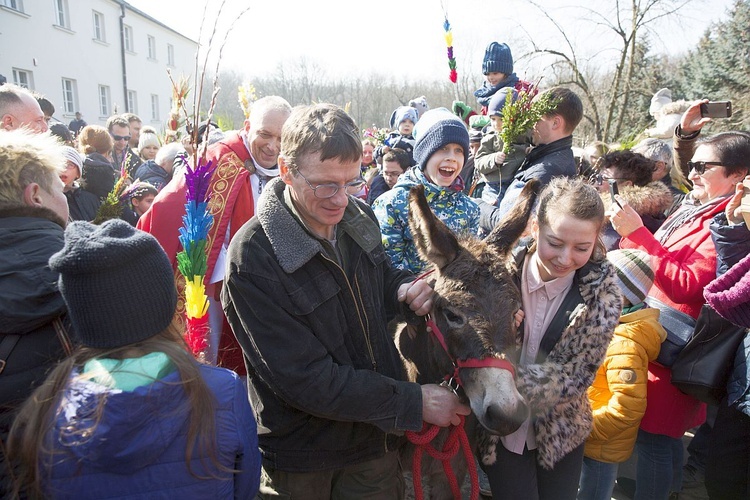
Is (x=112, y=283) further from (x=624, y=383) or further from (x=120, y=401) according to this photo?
(x=624, y=383)

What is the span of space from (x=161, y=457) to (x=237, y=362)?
176cm

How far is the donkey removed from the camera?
6.47ft

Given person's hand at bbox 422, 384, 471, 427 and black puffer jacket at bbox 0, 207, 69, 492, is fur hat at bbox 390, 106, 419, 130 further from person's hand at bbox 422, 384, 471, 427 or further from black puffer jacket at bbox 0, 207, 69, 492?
black puffer jacket at bbox 0, 207, 69, 492

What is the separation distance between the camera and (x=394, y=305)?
2.54 metres

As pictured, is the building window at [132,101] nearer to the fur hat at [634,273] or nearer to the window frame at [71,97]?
the window frame at [71,97]

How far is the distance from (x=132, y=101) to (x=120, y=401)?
122 ft

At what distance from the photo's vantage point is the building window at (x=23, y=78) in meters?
22.7

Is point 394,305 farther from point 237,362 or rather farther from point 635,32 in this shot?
point 635,32

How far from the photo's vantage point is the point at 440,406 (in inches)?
82.9

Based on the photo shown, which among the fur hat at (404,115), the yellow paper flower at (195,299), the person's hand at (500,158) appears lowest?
the yellow paper flower at (195,299)

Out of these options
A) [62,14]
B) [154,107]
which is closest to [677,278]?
[62,14]

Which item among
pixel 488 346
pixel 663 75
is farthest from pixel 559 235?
pixel 663 75

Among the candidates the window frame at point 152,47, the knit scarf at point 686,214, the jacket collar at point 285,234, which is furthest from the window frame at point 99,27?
the knit scarf at point 686,214

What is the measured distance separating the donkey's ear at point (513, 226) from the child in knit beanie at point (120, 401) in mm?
1644
